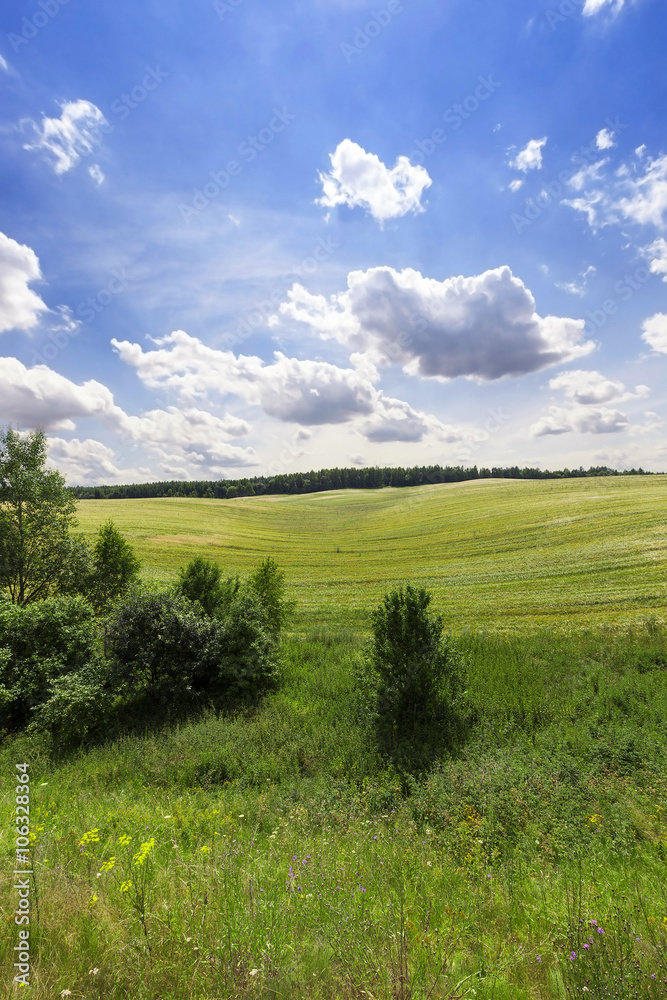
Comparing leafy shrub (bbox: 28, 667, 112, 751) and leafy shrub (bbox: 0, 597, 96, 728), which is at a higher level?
leafy shrub (bbox: 0, 597, 96, 728)

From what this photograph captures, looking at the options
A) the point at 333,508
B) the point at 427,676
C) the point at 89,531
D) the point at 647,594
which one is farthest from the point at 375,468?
the point at 427,676

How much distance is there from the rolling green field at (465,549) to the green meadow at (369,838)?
43.1 inches

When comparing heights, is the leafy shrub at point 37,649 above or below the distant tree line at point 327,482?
below

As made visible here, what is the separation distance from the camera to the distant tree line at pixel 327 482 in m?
153

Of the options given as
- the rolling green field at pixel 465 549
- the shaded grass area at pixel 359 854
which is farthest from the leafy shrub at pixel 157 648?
the rolling green field at pixel 465 549

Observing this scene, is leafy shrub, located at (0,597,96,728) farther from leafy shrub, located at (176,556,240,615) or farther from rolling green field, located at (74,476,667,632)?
rolling green field, located at (74,476,667,632)

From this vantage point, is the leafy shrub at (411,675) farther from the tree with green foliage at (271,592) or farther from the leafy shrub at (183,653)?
the tree with green foliage at (271,592)

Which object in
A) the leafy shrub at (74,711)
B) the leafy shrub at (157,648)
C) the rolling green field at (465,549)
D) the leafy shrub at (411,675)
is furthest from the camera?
the rolling green field at (465,549)

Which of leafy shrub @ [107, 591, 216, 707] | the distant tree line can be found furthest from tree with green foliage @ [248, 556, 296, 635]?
the distant tree line

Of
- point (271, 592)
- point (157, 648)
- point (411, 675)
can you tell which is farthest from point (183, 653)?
point (411, 675)

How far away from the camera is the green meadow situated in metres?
3.21

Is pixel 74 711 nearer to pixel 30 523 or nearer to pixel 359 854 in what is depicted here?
pixel 359 854

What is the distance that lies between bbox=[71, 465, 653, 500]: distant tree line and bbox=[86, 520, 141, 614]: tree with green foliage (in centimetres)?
12419

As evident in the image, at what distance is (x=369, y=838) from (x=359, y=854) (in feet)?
3.38
